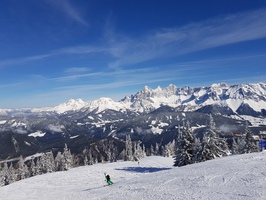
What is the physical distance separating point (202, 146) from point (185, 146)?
16.2ft

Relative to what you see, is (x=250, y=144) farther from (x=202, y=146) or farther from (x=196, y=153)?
(x=196, y=153)

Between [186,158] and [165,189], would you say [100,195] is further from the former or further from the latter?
[186,158]

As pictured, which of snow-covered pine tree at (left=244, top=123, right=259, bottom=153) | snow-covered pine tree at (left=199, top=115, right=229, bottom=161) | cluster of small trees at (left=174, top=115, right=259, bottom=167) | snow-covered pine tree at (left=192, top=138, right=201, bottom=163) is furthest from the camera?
snow-covered pine tree at (left=244, top=123, right=259, bottom=153)

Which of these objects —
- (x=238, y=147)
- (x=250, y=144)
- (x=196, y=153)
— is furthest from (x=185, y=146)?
(x=238, y=147)

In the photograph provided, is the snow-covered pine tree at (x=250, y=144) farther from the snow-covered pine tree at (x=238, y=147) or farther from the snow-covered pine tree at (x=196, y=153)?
the snow-covered pine tree at (x=196, y=153)

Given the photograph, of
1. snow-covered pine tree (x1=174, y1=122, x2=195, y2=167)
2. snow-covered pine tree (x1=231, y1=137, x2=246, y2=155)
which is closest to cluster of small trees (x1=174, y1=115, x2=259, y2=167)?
snow-covered pine tree (x1=174, y1=122, x2=195, y2=167)

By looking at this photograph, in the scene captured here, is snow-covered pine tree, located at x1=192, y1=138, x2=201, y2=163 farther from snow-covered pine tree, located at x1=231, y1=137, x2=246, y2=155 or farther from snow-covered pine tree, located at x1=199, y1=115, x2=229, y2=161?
snow-covered pine tree, located at x1=231, y1=137, x2=246, y2=155

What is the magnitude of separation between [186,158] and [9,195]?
34.2 meters

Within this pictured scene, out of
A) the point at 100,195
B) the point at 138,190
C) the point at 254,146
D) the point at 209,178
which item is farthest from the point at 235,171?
the point at 254,146

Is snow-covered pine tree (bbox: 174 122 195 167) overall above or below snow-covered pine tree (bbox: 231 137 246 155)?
above

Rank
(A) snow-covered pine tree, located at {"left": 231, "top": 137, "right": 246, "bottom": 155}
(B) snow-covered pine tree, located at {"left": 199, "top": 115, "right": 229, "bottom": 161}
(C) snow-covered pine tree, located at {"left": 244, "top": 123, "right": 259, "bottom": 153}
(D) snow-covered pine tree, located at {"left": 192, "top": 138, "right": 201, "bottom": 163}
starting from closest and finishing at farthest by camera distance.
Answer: (B) snow-covered pine tree, located at {"left": 199, "top": 115, "right": 229, "bottom": 161} → (D) snow-covered pine tree, located at {"left": 192, "top": 138, "right": 201, "bottom": 163} → (C) snow-covered pine tree, located at {"left": 244, "top": 123, "right": 259, "bottom": 153} → (A) snow-covered pine tree, located at {"left": 231, "top": 137, "right": 246, "bottom": 155}

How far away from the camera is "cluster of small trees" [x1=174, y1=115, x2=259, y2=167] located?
51.5 meters

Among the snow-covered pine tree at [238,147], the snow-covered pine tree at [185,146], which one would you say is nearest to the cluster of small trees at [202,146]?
the snow-covered pine tree at [185,146]

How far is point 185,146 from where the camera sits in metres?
56.2
